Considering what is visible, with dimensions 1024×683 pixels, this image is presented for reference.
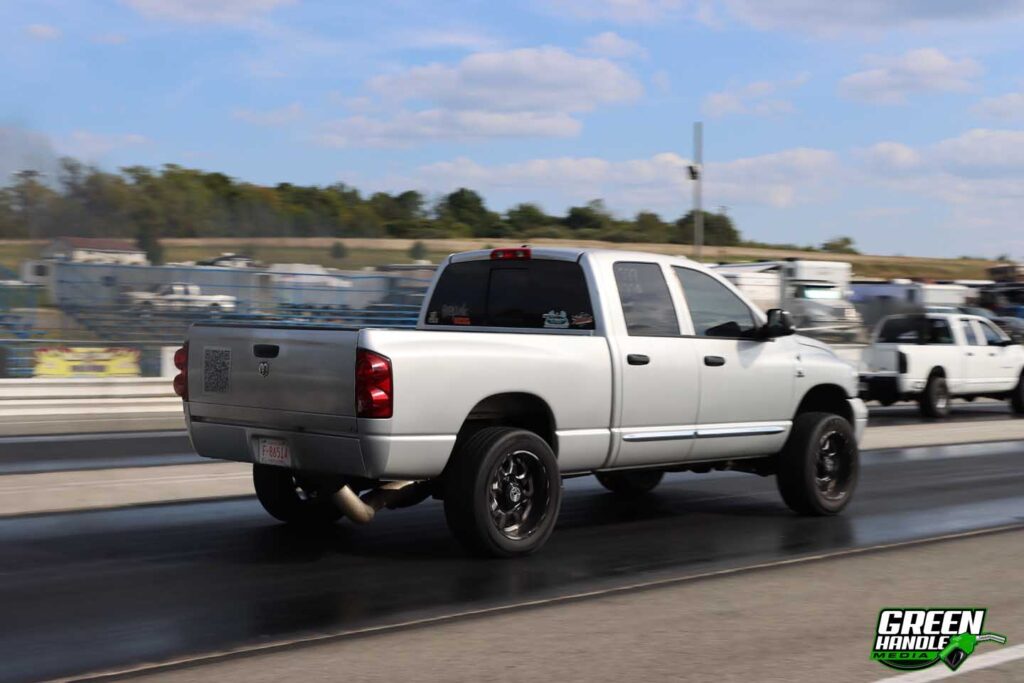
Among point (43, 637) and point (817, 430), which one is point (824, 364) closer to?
point (817, 430)

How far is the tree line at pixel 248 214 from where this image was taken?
45062 millimetres

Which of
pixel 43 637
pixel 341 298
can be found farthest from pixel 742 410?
pixel 341 298

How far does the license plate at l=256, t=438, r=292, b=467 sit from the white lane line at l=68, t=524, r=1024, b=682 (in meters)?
1.68

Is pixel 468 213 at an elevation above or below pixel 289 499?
above

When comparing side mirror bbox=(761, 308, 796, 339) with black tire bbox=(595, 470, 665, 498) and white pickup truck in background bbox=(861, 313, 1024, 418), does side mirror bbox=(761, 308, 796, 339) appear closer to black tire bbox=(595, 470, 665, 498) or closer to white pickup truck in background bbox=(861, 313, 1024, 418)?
black tire bbox=(595, 470, 665, 498)

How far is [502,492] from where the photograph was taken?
27.0ft

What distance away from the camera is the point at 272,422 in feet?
26.4

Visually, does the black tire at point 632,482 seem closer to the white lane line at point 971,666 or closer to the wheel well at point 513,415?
the wheel well at point 513,415

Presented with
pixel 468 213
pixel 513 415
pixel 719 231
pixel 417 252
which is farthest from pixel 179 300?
pixel 719 231

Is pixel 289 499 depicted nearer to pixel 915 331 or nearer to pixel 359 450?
pixel 359 450

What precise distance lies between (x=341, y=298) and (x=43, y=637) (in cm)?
2692

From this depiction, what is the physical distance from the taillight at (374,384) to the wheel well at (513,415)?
83cm

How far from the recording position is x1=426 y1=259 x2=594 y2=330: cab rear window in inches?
360

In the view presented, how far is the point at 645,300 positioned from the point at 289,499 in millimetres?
2958
